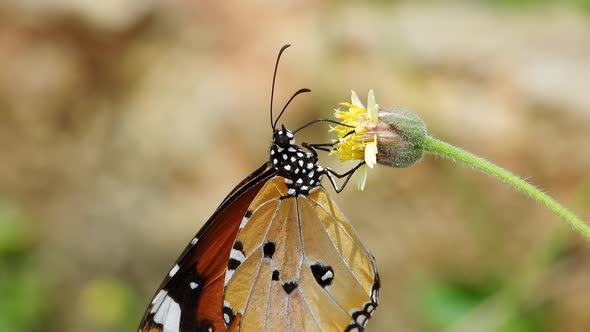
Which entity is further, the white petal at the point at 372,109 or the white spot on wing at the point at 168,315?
the white spot on wing at the point at 168,315

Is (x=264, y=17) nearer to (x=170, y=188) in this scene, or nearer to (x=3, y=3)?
(x=170, y=188)

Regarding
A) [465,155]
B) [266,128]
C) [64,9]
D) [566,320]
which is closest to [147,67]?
[64,9]

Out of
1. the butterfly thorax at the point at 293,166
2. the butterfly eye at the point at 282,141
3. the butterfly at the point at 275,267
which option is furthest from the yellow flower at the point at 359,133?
the butterfly eye at the point at 282,141

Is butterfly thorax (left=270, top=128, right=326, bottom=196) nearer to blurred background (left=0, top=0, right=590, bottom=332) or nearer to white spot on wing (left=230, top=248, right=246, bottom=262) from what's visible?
white spot on wing (left=230, top=248, right=246, bottom=262)

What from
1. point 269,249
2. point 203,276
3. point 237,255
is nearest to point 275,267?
point 269,249

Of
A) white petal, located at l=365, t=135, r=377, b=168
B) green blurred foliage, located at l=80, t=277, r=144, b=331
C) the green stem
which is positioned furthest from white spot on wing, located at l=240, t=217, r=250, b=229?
green blurred foliage, located at l=80, t=277, r=144, b=331

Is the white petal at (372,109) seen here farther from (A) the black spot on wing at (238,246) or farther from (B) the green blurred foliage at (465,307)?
(B) the green blurred foliage at (465,307)
